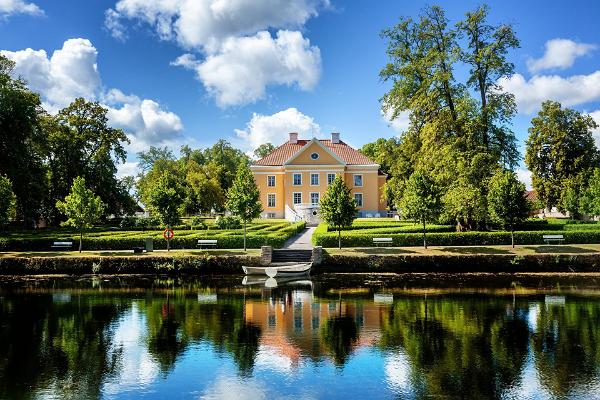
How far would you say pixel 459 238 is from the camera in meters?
30.1

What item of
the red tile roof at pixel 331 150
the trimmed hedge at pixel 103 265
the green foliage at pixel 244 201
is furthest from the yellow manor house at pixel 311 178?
→ the trimmed hedge at pixel 103 265

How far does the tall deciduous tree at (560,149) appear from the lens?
5191cm

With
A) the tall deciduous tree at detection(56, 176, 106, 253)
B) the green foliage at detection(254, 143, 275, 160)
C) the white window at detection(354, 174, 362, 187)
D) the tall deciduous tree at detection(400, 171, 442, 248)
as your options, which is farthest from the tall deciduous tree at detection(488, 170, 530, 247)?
the green foliage at detection(254, 143, 275, 160)

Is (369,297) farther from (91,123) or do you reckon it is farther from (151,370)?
(91,123)

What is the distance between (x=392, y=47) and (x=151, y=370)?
99.9 ft

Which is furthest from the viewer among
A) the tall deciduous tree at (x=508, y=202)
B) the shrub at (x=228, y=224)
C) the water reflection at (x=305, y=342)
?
the shrub at (x=228, y=224)

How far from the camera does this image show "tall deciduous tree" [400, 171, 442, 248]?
30.0m

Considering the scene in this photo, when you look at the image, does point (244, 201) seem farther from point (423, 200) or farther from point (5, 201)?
point (5, 201)

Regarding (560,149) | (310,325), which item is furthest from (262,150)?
(310,325)

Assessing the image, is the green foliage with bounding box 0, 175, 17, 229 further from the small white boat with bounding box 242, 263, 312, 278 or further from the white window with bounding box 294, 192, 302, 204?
the white window with bounding box 294, 192, 302, 204

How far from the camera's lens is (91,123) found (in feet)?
169

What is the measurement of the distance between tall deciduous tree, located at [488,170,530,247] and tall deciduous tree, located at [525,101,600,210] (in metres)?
25.4

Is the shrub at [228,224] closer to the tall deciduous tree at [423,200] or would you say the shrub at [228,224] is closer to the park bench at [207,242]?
the park bench at [207,242]

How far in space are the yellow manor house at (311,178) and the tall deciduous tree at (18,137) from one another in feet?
82.6
